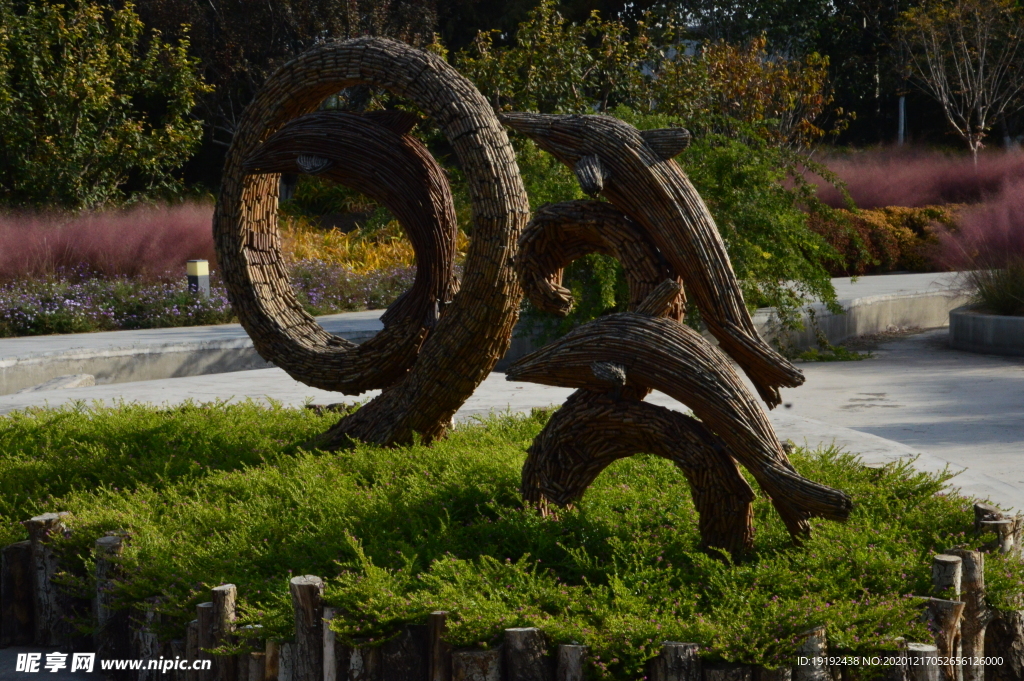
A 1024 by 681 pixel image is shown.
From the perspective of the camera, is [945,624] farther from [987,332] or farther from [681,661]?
[987,332]

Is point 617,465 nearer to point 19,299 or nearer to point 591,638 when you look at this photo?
point 591,638

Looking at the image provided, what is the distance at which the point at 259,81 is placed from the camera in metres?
20.5

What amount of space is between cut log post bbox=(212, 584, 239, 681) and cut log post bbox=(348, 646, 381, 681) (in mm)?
417

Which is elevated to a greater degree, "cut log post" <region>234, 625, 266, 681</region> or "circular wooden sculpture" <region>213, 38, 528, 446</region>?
"circular wooden sculpture" <region>213, 38, 528, 446</region>

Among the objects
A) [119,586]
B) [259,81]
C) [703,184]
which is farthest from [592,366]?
[259,81]

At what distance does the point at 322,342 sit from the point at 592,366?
→ 235 cm

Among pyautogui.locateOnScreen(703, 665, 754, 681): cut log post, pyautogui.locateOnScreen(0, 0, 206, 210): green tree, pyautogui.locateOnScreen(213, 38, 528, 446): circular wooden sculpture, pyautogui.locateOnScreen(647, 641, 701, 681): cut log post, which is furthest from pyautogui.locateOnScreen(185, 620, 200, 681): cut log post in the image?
pyautogui.locateOnScreen(0, 0, 206, 210): green tree

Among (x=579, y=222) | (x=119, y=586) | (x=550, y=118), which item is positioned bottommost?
(x=119, y=586)

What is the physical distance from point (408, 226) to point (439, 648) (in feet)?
8.45

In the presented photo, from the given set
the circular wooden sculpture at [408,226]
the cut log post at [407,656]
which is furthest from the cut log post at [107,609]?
the circular wooden sculpture at [408,226]

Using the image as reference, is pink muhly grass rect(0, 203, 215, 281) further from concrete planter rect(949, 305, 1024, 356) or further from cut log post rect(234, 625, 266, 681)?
cut log post rect(234, 625, 266, 681)

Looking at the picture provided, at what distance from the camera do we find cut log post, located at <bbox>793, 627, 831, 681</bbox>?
279 cm

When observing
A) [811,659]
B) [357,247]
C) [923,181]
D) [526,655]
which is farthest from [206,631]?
[923,181]

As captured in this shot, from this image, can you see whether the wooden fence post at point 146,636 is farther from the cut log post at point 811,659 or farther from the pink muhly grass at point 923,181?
the pink muhly grass at point 923,181
